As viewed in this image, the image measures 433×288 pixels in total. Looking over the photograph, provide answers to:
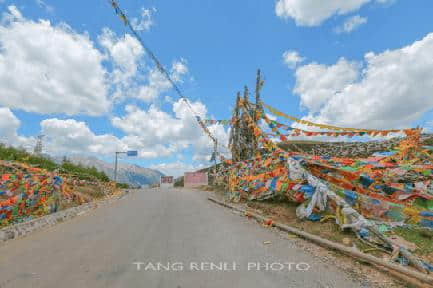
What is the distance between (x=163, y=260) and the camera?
508 cm

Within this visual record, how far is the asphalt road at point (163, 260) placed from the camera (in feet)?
13.8

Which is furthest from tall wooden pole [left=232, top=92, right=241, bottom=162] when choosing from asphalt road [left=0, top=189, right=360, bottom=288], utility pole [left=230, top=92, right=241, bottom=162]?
asphalt road [left=0, top=189, right=360, bottom=288]

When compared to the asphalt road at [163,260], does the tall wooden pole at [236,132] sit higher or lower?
higher

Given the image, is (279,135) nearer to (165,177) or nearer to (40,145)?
(165,177)

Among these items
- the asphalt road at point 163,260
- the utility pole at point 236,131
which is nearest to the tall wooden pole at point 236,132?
the utility pole at point 236,131

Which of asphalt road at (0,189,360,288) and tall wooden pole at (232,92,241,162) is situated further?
tall wooden pole at (232,92,241,162)

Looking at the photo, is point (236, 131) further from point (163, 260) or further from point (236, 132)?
point (163, 260)

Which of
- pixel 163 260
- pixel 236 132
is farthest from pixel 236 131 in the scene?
pixel 163 260

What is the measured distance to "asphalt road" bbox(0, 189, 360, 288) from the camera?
165 inches

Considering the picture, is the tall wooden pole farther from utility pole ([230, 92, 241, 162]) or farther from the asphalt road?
the asphalt road

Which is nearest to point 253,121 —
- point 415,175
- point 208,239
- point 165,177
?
point 415,175

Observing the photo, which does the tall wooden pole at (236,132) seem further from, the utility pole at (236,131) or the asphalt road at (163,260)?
the asphalt road at (163,260)

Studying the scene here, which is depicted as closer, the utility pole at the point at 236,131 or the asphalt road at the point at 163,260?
the asphalt road at the point at 163,260

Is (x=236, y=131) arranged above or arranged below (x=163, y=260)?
above
